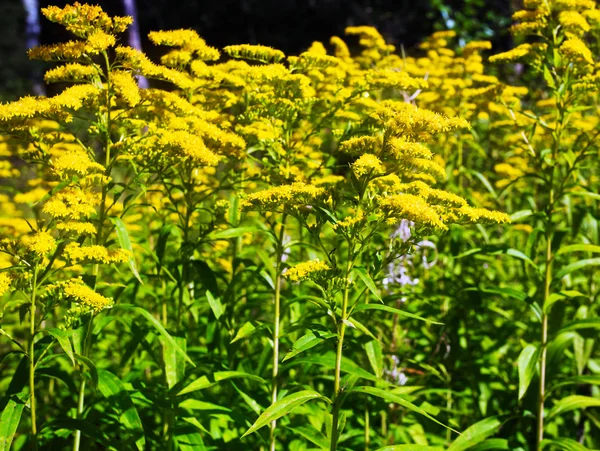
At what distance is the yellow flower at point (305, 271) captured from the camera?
2023mm

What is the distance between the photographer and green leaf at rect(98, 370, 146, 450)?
7.43 feet

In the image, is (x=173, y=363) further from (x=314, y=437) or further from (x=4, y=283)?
(x=4, y=283)

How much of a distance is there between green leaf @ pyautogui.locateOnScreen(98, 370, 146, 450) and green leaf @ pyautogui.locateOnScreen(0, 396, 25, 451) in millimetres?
276

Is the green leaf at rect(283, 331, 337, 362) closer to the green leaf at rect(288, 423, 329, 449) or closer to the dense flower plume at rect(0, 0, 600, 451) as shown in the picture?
the dense flower plume at rect(0, 0, 600, 451)

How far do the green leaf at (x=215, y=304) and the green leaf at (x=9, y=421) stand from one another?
0.77m

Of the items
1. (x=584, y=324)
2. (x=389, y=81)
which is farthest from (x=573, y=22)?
(x=584, y=324)

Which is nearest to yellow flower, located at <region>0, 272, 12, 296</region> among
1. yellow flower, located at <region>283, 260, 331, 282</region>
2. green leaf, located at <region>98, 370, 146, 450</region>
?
green leaf, located at <region>98, 370, 146, 450</region>

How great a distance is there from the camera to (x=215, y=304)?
259 centimetres

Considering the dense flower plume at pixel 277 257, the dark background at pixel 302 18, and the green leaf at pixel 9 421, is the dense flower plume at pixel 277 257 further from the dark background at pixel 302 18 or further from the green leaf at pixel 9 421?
the dark background at pixel 302 18

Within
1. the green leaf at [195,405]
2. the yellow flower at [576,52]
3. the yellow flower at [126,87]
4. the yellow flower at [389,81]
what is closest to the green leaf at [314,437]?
the green leaf at [195,405]

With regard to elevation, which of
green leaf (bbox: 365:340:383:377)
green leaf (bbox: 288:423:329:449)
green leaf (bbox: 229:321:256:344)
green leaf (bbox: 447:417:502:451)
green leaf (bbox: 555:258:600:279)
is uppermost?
green leaf (bbox: 555:258:600:279)

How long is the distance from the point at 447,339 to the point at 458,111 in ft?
4.94

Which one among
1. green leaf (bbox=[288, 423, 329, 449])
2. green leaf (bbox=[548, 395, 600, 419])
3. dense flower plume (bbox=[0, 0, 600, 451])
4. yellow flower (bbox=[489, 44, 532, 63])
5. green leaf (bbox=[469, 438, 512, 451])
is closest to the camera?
dense flower plume (bbox=[0, 0, 600, 451])

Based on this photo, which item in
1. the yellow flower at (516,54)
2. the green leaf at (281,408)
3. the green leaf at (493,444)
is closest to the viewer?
the green leaf at (281,408)
